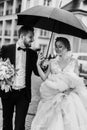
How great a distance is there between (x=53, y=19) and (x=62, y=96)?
3.98 feet

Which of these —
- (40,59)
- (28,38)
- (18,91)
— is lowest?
(18,91)

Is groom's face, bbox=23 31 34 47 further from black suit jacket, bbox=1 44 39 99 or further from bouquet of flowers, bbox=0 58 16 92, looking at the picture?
bouquet of flowers, bbox=0 58 16 92

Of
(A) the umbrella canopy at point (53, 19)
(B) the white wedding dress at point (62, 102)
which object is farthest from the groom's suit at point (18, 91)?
(A) the umbrella canopy at point (53, 19)

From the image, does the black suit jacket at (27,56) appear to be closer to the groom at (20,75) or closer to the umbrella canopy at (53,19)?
the groom at (20,75)

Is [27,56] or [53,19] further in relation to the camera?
[53,19]

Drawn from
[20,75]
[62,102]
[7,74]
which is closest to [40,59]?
[20,75]

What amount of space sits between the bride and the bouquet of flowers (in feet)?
1.26

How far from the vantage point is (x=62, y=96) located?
420 cm

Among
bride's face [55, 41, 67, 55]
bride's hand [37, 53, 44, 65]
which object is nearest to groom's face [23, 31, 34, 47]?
bride's hand [37, 53, 44, 65]

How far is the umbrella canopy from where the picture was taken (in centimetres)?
432

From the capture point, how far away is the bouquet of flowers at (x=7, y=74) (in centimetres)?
395

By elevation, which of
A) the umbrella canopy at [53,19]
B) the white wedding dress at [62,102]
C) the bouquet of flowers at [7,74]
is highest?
the umbrella canopy at [53,19]

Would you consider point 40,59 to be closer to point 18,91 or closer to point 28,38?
point 28,38

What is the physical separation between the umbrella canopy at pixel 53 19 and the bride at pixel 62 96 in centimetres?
32
